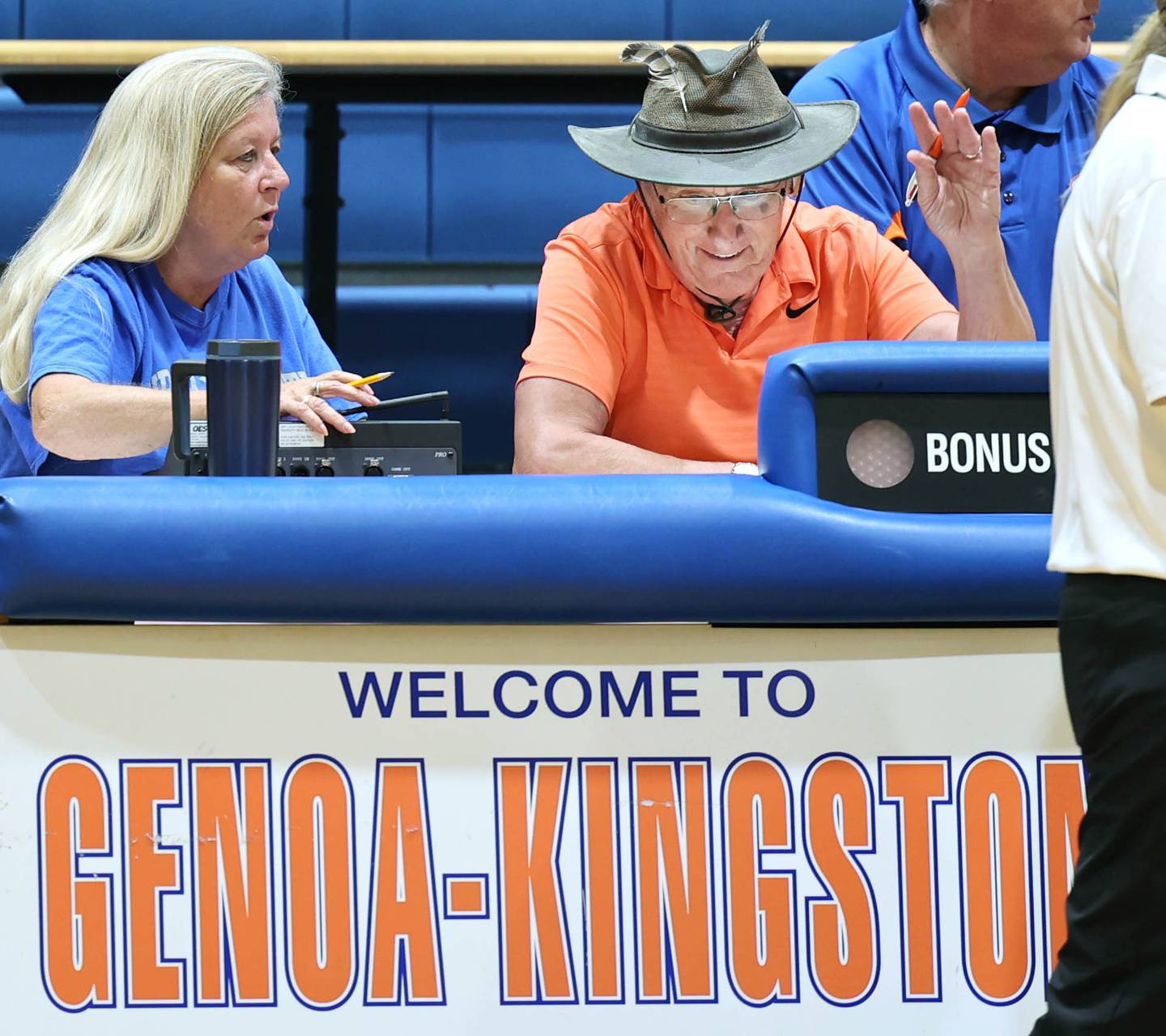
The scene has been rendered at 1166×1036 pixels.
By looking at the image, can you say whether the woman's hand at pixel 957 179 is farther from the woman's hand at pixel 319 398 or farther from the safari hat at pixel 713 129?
the woman's hand at pixel 319 398

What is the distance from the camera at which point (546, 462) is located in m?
1.65

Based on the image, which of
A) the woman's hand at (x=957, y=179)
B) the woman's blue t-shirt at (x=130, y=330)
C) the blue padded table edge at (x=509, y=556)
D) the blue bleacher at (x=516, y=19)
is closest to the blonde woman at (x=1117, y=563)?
the blue padded table edge at (x=509, y=556)

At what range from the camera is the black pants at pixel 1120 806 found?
0.94 metres

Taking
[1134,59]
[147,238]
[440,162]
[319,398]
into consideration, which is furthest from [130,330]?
[440,162]

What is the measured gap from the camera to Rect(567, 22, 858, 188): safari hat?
1.66 m

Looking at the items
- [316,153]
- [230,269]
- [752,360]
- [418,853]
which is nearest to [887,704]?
[418,853]

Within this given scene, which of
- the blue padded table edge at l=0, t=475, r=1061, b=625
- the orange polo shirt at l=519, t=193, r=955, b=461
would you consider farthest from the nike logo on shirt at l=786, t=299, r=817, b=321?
the blue padded table edge at l=0, t=475, r=1061, b=625

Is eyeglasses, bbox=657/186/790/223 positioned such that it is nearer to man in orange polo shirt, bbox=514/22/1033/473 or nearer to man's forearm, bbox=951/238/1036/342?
man in orange polo shirt, bbox=514/22/1033/473

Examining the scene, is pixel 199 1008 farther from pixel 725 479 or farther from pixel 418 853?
pixel 725 479

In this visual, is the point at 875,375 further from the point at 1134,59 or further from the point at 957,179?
the point at 957,179

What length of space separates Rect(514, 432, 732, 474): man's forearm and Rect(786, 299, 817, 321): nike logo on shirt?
23 centimetres

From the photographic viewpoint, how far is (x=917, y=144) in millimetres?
2102

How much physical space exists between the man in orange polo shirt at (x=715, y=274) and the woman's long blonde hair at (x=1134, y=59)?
0.60 meters

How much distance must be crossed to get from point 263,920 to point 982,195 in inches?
42.7
